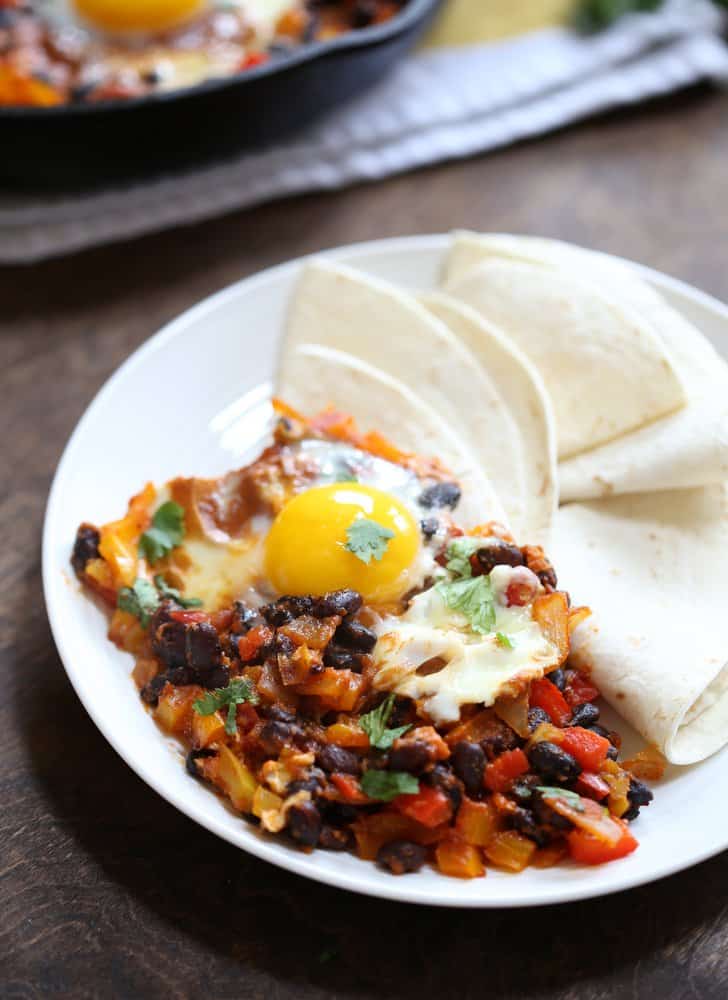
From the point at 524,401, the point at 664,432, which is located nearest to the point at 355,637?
the point at 524,401

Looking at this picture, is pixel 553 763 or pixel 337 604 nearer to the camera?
pixel 553 763

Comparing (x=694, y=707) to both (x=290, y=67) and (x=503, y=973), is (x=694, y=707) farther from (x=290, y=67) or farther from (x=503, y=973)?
(x=290, y=67)

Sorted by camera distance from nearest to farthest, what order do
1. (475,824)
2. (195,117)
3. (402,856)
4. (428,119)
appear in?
(402,856), (475,824), (195,117), (428,119)

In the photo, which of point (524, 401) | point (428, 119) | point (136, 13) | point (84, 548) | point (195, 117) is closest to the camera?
point (84, 548)

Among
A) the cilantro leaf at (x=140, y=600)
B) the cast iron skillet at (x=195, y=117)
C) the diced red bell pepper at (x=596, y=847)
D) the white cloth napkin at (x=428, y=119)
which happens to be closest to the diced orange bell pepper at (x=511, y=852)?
the diced red bell pepper at (x=596, y=847)

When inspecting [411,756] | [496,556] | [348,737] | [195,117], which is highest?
[195,117]

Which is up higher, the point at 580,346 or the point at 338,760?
the point at 580,346

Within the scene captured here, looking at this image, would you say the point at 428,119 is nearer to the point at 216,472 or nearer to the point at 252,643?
the point at 216,472
